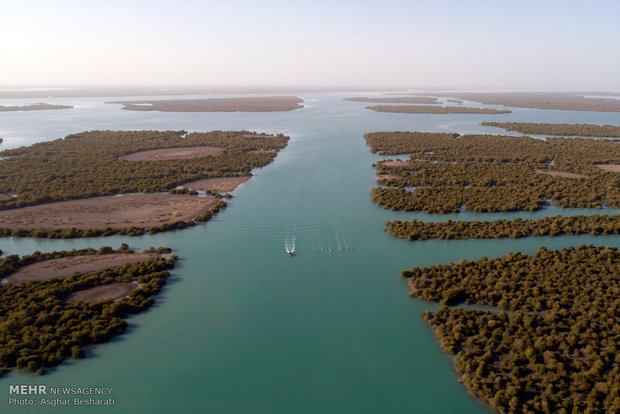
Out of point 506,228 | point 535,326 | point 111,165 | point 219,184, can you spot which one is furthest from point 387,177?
point 111,165

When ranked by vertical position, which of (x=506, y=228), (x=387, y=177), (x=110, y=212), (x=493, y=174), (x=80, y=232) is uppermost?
(x=493, y=174)

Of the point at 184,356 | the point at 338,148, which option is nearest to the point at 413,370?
the point at 184,356

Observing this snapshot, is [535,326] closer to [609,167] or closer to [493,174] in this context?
[493,174]

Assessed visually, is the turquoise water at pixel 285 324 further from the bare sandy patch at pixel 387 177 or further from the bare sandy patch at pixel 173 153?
the bare sandy patch at pixel 173 153

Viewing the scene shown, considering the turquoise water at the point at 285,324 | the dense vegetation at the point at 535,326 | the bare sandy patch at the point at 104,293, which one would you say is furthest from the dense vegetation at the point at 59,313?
the dense vegetation at the point at 535,326

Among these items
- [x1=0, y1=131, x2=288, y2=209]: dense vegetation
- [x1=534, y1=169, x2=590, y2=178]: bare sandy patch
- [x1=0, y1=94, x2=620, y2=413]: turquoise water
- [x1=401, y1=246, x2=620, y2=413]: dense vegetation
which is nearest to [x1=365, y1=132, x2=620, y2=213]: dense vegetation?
[x1=534, y1=169, x2=590, y2=178]: bare sandy patch

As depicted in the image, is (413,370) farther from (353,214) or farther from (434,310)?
(353,214)
